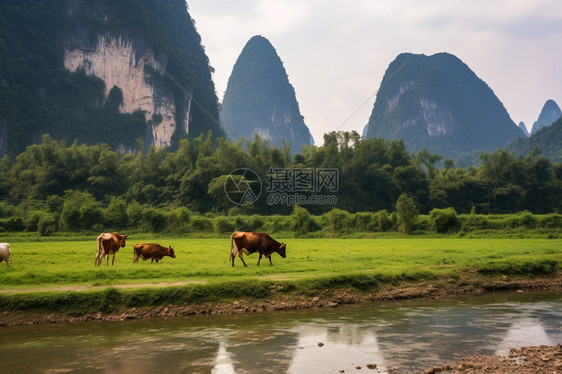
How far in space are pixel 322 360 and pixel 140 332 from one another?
407 cm

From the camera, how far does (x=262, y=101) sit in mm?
179375

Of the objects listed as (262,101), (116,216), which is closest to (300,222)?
(116,216)

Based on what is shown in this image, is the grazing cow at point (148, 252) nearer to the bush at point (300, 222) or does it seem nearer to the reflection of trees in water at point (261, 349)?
the reflection of trees in water at point (261, 349)

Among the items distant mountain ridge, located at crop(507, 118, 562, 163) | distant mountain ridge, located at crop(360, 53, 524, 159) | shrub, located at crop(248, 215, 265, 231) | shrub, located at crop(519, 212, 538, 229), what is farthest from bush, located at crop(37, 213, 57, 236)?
distant mountain ridge, located at crop(360, 53, 524, 159)

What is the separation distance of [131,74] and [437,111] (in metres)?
121

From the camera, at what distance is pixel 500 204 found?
58.5m

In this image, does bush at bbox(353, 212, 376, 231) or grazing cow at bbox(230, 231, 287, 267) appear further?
bush at bbox(353, 212, 376, 231)

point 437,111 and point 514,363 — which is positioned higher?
point 437,111

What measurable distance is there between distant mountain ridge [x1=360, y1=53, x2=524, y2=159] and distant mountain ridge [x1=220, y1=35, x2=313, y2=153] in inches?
1367

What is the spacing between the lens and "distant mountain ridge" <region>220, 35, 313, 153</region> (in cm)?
17662

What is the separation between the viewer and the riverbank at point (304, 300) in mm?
10023

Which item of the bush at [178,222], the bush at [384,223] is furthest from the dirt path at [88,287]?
the bush at [384,223]

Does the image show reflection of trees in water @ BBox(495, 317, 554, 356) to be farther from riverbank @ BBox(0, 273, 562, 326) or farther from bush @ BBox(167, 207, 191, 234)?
bush @ BBox(167, 207, 191, 234)

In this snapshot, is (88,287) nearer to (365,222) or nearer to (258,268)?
(258,268)
